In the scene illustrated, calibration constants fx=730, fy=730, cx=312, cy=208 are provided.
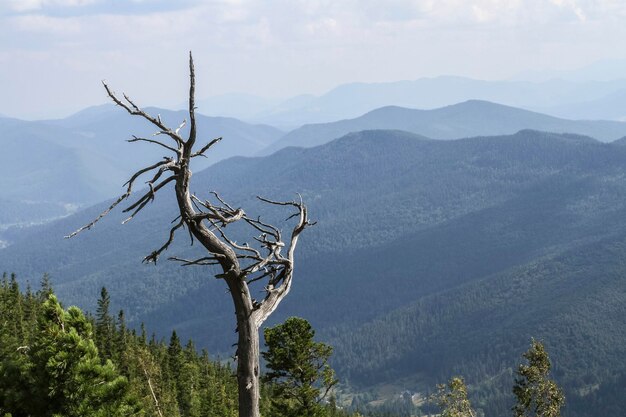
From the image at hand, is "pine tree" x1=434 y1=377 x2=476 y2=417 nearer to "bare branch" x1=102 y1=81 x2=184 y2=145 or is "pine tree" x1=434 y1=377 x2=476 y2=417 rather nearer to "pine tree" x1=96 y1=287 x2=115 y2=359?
"bare branch" x1=102 y1=81 x2=184 y2=145

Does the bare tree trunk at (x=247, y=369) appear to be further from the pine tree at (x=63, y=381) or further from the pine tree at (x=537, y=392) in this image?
the pine tree at (x=537, y=392)

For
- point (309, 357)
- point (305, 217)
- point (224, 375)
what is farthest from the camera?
point (224, 375)

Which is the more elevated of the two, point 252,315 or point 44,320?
point 44,320

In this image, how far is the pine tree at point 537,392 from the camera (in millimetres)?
32688

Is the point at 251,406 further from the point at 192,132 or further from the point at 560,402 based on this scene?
the point at 560,402

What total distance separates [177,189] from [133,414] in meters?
11.3

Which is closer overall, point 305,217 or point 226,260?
point 226,260

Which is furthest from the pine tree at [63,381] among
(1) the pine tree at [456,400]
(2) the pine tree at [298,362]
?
(2) the pine tree at [298,362]

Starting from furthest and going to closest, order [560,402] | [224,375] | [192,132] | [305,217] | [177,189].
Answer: [224,375], [560,402], [305,217], [177,189], [192,132]

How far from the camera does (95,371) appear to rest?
20312 mm

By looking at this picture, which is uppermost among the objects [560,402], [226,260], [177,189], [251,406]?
[177,189]

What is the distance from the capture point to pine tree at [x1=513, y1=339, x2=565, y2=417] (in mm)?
32688

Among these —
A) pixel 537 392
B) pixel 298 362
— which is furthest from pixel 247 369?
pixel 298 362

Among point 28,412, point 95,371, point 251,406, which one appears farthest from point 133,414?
point 251,406
